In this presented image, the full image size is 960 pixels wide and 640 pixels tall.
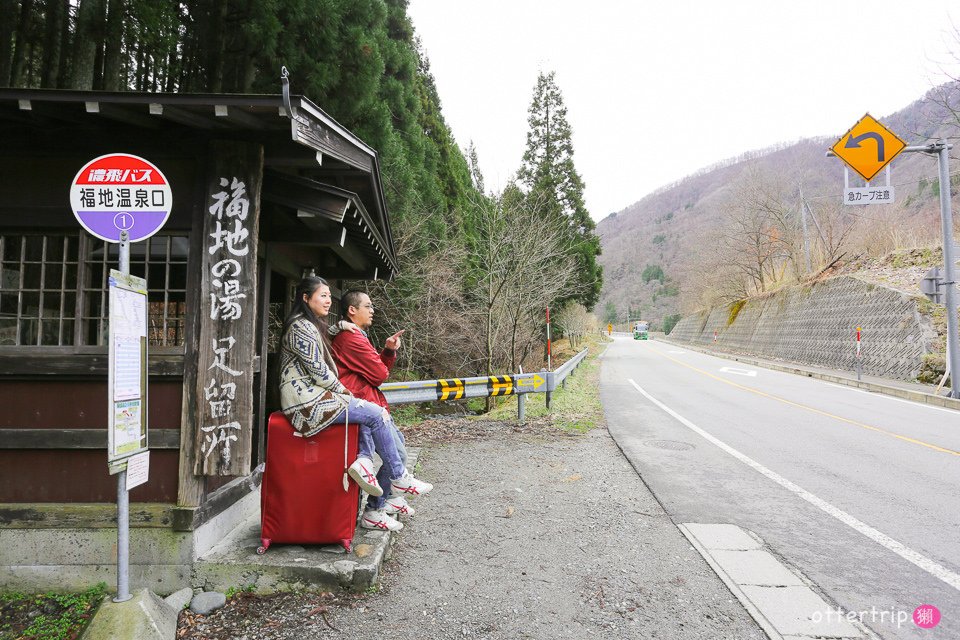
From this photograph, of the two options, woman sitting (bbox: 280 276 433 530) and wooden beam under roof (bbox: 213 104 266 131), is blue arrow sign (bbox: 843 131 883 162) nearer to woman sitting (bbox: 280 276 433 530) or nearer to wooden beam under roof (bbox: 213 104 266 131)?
woman sitting (bbox: 280 276 433 530)

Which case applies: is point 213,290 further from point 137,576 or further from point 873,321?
point 873,321

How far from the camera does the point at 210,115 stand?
327 centimetres

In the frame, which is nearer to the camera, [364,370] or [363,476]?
[363,476]

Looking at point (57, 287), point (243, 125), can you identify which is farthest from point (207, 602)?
point (243, 125)

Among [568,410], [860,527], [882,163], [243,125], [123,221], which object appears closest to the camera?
[123,221]

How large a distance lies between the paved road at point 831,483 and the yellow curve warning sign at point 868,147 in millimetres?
5690

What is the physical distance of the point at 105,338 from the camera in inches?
143

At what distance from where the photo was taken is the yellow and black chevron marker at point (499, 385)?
8.48 metres

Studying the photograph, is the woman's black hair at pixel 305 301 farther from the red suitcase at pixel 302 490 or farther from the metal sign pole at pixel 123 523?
the metal sign pole at pixel 123 523

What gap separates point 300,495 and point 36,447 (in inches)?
73.9

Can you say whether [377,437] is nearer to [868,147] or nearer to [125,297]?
[125,297]

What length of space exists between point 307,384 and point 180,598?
61.8 inches

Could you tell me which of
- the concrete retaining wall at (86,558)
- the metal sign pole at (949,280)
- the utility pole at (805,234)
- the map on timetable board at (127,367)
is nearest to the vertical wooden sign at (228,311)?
the concrete retaining wall at (86,558)

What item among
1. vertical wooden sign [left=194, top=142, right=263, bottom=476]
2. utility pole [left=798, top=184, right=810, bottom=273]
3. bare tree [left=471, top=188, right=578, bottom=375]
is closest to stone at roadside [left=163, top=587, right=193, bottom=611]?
vertical wooden sign [left=194, top=142, right=263, bottom=476]
